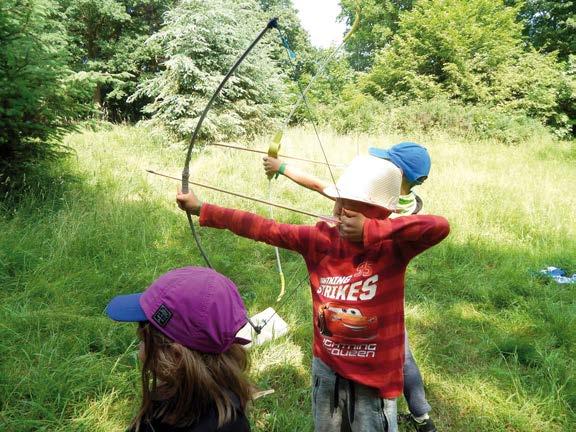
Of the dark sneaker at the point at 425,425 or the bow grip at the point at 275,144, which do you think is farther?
the dark sneaker at the point at 425,425

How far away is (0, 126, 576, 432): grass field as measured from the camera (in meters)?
2.12

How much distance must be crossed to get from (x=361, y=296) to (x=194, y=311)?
610mm

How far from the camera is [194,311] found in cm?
94

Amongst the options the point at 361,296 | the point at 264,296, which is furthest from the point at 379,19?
the point at 361,296

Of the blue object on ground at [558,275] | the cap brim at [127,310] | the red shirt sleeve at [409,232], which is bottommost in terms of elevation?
the blue object on ground at [558,275]

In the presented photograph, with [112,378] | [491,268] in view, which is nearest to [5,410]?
[112,378]

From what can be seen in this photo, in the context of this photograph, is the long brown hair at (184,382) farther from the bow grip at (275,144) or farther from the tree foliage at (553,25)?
the tree foliage at (553,25)

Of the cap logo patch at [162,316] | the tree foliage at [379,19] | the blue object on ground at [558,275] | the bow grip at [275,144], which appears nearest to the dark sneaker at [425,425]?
the bow grip at [275,144]

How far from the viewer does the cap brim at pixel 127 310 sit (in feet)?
3.25

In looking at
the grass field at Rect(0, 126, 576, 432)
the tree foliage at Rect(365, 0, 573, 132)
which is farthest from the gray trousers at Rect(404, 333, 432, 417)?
the tree foliage at Rect(365, 0, 573, 132)

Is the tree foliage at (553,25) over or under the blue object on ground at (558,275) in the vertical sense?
over

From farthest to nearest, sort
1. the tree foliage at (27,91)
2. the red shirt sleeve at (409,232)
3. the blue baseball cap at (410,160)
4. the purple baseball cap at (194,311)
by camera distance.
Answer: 1. the tree foliage at (27,91)
2. the blue baseball cap at (410,160)
3. the red shirt sleeve at (409,232)
4. the purple baseball cap at (194,311)

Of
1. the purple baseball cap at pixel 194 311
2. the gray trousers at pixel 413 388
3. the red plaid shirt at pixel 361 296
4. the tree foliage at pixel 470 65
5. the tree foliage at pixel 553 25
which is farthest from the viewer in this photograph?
the tree foliage at pixel 553 25

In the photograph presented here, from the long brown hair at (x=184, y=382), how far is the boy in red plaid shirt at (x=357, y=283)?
1.53 feet
